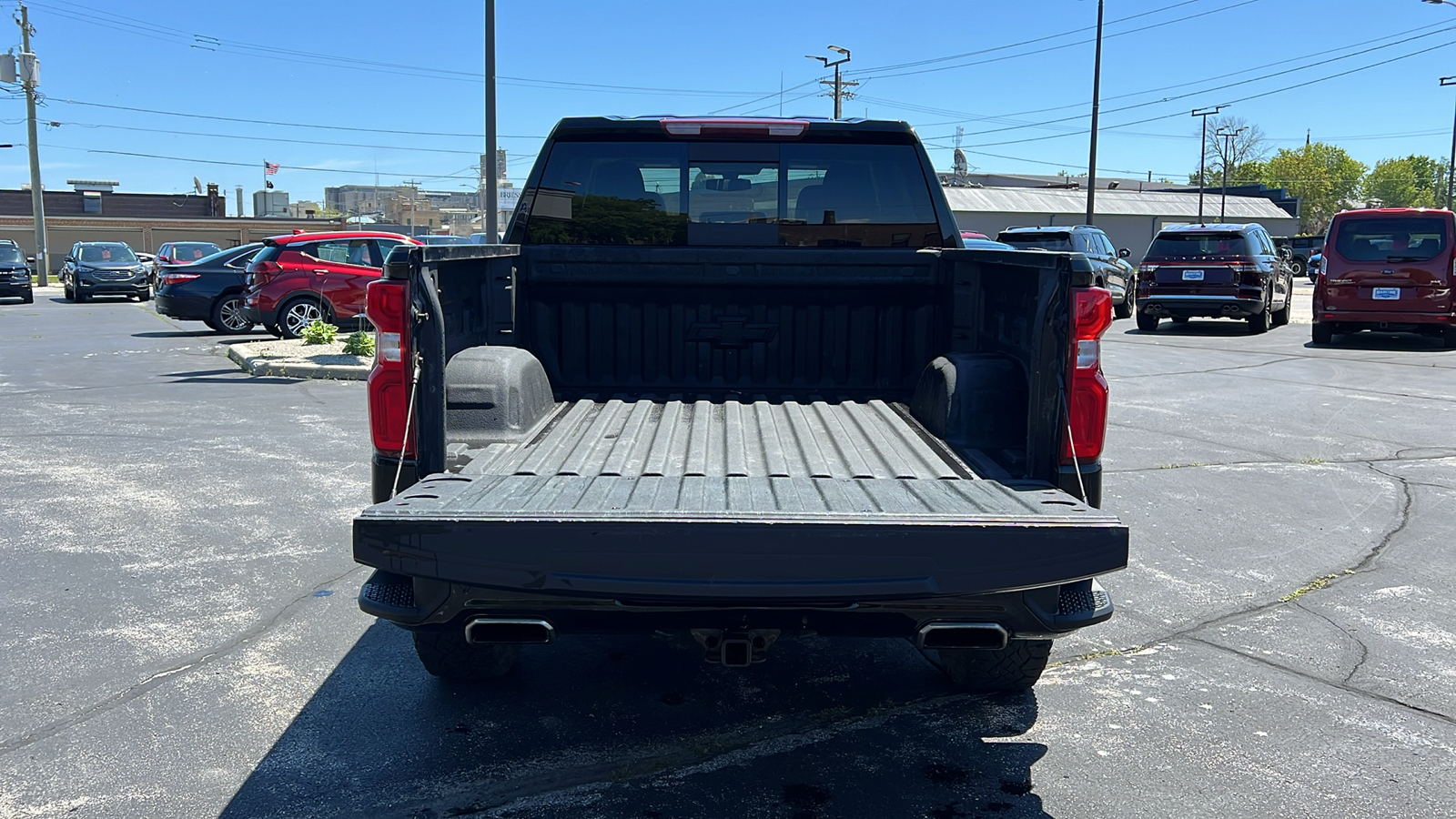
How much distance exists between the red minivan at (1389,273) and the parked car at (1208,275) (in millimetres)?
1667

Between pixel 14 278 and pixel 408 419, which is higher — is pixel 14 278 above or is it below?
below

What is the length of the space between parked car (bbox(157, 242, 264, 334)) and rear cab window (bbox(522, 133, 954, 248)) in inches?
573

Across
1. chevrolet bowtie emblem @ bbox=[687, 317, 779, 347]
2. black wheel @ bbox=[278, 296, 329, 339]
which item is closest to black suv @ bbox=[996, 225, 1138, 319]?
black wheel @ bbox=[278, 296, 329, 339]

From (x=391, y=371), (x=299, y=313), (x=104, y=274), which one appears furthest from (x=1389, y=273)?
(x=104, y=274)

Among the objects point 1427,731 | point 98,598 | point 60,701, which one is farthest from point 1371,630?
point 98,598

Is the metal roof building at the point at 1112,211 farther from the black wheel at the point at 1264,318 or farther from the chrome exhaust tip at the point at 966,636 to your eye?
the chrome exhaust tip at the point at 966,636

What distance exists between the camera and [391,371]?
3.59 meters

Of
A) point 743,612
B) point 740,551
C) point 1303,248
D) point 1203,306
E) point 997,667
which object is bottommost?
point 997,667

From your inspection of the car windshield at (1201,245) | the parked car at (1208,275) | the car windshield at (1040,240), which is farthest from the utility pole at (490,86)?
the parked car at (1208,275)

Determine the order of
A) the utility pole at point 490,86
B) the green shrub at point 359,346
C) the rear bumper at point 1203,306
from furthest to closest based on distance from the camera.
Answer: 1. the rear bumper at point 1203,306
2. the utility pole at point 490,86
3. the green shrub at point 359,346

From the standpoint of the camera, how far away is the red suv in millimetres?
16781

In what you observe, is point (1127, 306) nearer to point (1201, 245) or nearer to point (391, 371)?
point (1201, 245)

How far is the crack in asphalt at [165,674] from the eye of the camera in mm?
3748

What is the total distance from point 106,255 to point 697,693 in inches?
1266
